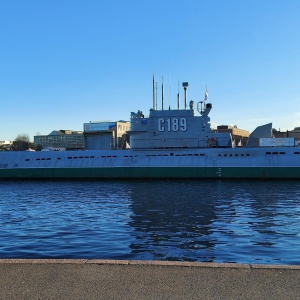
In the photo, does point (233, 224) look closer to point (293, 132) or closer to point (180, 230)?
point (180, 230)

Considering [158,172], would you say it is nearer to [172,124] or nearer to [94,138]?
[172,124]

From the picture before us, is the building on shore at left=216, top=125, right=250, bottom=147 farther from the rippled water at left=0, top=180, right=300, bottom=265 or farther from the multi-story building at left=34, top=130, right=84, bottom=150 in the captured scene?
the multi-story building at left=34, top=130, right=84, bottom=150

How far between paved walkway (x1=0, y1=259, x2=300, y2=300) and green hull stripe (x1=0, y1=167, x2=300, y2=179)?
29.9m

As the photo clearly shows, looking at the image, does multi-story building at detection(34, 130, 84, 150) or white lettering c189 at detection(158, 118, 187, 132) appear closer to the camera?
white lettering c189 at detection(158, 118, 187, 132)

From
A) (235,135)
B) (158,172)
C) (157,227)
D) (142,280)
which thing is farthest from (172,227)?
(235,135)

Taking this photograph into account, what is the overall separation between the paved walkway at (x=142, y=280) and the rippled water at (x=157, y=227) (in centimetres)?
286

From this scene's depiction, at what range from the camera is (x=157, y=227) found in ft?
46.4

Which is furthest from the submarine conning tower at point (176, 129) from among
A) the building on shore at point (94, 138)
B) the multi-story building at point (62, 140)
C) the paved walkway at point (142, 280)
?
the multi-story building at point (62, 140)

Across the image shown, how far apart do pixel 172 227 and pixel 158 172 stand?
23689mm

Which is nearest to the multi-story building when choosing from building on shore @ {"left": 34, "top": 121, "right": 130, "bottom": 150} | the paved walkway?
building on shore @ {"left": 34, "top": 121, "right": 130, "bottom": 150}

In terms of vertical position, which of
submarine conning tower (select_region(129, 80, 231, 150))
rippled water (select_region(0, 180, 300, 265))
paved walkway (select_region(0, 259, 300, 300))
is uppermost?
submarine conning tower (select_region(129, 80, 231, 150))

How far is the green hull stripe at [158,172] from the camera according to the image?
116 ft

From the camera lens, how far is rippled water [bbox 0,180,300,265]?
10445 mm

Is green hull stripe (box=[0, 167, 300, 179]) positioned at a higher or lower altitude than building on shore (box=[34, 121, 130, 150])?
lower
